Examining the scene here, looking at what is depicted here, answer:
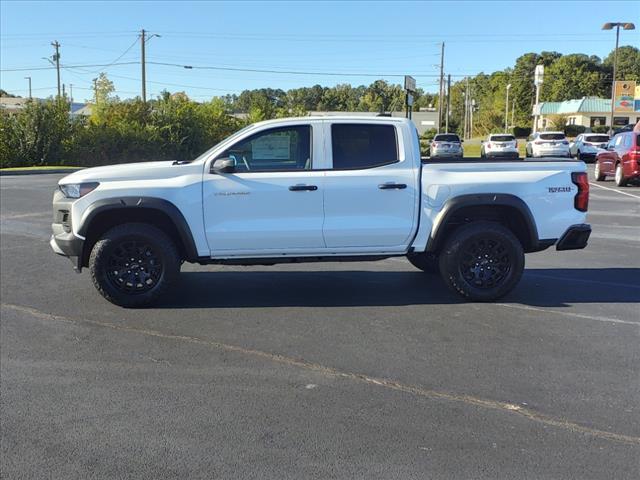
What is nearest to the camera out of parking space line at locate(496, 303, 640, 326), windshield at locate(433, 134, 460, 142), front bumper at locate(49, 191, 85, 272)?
parking space line at locate(496, 303, 640, 326)

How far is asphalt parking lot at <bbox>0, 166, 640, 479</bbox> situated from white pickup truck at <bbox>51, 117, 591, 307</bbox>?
49cm

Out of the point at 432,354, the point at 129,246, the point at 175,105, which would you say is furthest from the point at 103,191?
the point at 175,105

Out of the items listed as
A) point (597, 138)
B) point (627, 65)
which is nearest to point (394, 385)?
point (597, 138)

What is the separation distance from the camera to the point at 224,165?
615 centimetres

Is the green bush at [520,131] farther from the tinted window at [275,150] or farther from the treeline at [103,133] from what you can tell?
the tinted window at [275,150]

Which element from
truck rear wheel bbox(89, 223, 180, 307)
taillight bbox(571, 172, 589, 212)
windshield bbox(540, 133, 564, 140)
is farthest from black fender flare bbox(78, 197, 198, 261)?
windshield bbox(540, 133, 564, 140)

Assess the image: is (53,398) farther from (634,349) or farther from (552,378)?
(634,349)

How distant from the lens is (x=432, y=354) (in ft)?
16.6

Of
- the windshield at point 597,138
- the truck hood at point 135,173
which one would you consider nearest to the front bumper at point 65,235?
the truck hood at point 135,173

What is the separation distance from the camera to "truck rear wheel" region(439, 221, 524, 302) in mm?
6461

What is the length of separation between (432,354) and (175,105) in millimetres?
33553

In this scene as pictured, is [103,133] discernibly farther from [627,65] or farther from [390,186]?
[627,65]

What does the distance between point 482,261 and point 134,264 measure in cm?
364

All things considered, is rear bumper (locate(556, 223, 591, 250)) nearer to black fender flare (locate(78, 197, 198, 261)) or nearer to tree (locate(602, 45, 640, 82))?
black fender flare (locate(78, 197, 198, 261))
